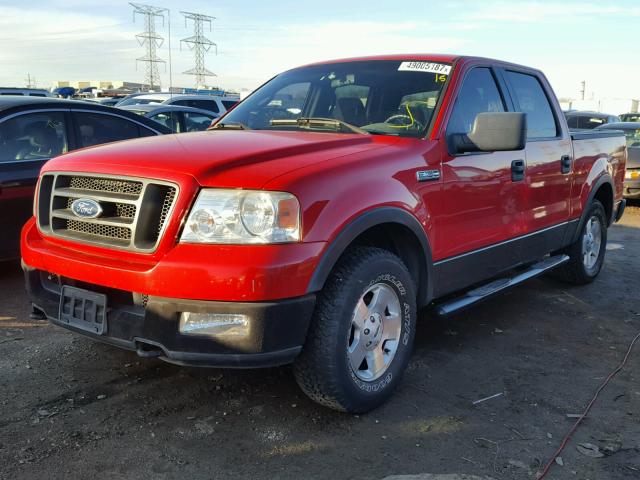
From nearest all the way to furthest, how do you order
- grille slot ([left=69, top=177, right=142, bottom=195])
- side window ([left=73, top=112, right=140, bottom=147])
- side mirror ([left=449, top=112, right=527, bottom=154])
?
grille slot ([left=69, top=177, right=142, bottom=195]) → side mirror ([left=449, top=112, right=527, bottom=154]) → side window ([left=73, top=112, right=140, bottom=147])

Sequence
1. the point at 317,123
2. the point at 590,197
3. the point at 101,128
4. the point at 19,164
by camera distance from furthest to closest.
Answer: the point at 101,128 < the point at 590,197 < the point at 19,164 < the point at 317,123

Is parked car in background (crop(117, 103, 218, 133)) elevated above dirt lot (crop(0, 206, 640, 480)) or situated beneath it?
elevated above

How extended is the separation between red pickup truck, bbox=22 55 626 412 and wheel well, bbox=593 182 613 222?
1758 mm

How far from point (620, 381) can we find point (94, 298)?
3.05m

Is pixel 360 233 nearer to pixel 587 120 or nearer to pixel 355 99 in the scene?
pixel 355 99

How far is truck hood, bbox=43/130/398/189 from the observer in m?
2.83

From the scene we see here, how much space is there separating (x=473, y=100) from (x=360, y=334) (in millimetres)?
1873

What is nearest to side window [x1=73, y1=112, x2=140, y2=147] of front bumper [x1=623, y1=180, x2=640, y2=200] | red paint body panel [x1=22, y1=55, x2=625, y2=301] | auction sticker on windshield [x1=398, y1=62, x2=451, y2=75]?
red paint body panel [x1=22, y1=55, x2=625, y2=301]

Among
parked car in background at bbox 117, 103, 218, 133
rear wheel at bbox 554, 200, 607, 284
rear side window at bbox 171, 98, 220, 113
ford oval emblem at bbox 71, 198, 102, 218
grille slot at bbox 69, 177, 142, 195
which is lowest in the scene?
rear wheel at bbox 554, 200, 607, 284

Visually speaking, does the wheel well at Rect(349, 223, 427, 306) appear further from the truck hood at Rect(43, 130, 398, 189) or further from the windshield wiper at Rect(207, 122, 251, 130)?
the windshield wiper at Rect(207, 122, 251, 130)

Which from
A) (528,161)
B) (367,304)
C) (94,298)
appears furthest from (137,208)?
(528,161)

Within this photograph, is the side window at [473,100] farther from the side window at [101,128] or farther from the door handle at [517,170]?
the side window at [101,128]

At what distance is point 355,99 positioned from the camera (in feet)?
13.5

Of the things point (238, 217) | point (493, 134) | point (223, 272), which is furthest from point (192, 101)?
point (223, 272)
